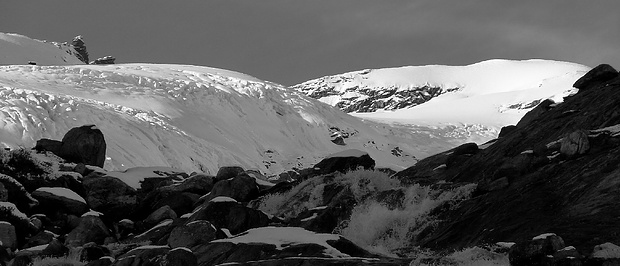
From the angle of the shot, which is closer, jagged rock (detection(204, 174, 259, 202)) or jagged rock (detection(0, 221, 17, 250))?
jagged rock (detection(0, 221, 17, 250))

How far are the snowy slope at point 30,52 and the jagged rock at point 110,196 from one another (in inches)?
4155

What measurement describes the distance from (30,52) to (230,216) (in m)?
131

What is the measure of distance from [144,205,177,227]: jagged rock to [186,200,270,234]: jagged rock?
5269 millimetres

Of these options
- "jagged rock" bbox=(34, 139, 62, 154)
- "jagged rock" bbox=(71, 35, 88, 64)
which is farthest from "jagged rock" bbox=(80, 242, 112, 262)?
"jagged rock" bbox=(71, 35, 88, 64)

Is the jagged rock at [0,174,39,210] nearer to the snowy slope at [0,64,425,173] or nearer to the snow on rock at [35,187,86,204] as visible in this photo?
the snow on rock at [35,187,86,204]

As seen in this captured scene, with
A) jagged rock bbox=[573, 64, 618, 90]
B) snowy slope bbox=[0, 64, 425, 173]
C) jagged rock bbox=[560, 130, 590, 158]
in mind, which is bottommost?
snowy slope bbox=[0, 64, 425, 173]

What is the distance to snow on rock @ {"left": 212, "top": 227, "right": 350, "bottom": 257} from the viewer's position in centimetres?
2200

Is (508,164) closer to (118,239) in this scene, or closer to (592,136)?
(592,136)

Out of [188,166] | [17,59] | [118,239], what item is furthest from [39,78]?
[118,239]

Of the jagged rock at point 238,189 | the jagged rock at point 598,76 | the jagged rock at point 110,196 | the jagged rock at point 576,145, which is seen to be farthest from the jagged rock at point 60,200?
the jagged rock at point 598,76

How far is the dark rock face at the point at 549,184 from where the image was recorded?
22.4 metres

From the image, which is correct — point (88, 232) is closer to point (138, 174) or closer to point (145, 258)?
point (145, 258)

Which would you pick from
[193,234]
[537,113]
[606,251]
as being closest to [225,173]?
[193,234]

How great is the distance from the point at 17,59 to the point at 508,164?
124 meters
